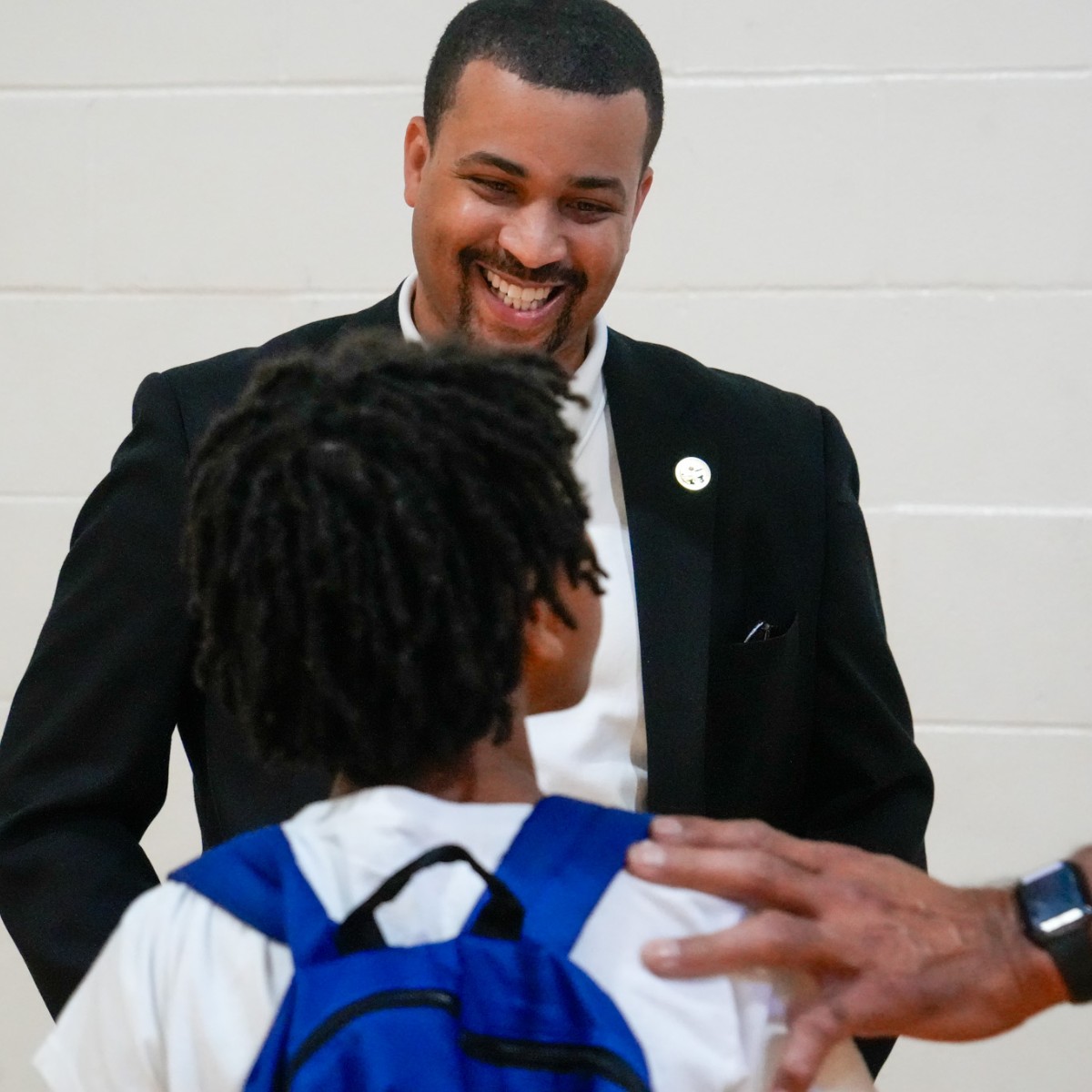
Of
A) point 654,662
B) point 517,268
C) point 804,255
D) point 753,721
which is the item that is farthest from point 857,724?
point 804,255

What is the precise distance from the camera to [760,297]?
7.03ft

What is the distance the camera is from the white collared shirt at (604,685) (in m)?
1.30

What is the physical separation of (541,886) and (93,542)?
26.5 inches

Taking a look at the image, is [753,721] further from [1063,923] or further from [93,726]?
[93,726]

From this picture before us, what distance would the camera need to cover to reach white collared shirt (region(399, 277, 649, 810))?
1303mm

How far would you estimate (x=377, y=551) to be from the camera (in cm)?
81

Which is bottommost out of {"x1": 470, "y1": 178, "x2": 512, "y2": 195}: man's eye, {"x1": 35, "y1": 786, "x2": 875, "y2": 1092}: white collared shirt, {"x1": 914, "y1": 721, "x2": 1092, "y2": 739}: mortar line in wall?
{"x1": 914, "y1": 721, "x2": 1092, "y2": 739}: mortar line in wall

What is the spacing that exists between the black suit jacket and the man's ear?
0.13 m

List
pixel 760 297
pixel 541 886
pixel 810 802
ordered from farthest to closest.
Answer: pixel 760 297, pixel 810 802, pixel 541 886

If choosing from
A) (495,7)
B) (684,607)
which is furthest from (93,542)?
(495,7)

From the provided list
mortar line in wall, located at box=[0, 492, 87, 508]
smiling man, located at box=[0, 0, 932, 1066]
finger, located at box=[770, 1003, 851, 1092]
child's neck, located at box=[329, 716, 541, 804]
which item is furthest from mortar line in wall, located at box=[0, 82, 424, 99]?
finger, located at box=[770, 1003, 851, 1092]

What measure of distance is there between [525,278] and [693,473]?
239mm

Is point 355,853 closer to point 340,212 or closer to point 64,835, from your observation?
point 64,835

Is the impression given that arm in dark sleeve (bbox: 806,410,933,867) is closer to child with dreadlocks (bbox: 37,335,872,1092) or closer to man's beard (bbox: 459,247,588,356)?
man's beard (bbox: 459,247,588,356)
